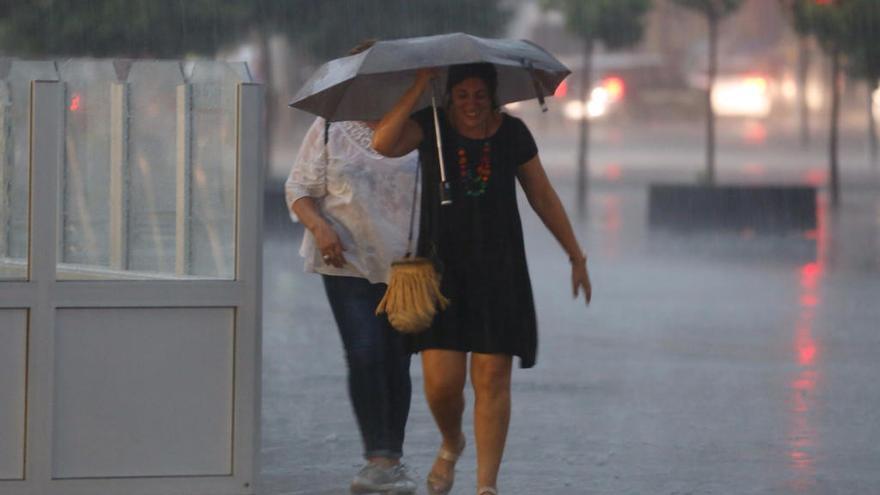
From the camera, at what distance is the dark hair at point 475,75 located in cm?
644

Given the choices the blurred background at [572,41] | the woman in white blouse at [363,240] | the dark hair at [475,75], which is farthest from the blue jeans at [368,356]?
the blurred background at [572,41]

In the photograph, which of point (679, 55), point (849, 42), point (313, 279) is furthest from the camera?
point (679, 55)

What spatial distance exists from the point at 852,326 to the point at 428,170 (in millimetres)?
6721

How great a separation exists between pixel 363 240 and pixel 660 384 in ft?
11.5

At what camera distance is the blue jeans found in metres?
7.05

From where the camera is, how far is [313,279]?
1560cm

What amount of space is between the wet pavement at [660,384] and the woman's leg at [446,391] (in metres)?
0.38

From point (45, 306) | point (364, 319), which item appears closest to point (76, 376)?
point (45, 306)

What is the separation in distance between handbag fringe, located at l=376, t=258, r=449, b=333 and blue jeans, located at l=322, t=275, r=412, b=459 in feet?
2.09

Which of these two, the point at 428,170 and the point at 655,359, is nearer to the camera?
the point at 428,170

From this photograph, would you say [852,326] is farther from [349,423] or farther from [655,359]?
[349,423]

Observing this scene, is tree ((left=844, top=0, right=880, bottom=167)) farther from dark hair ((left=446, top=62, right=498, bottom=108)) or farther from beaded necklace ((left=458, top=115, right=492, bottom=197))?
beaded necklace ((left=458, top=115, right=492, bottom=197))

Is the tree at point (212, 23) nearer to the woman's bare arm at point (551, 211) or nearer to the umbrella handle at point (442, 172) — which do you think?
the woman's bare arm at point (551, 211)

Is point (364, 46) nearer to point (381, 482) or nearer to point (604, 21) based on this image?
point (381, 482)
